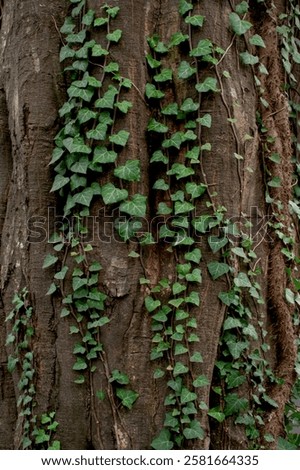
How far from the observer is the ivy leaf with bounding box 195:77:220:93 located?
3.57m

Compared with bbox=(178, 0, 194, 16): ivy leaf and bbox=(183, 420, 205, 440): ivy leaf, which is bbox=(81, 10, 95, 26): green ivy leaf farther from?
bbox=(183, 420, 205, 440): ivy leaf

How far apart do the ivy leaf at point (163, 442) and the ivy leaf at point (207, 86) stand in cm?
184

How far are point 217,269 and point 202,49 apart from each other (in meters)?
1.21

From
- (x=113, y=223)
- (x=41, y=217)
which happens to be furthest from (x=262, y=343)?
(x=41, y=217)

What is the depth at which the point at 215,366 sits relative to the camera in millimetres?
3580

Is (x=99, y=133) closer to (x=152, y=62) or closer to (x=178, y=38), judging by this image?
(x=152, y=62)

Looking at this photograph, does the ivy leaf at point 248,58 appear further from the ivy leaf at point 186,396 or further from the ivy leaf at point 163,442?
the ivy leaf at point 163,442

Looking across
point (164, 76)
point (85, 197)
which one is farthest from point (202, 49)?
point (85, 197)

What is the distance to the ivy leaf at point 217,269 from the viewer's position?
139 inches

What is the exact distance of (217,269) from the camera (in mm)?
3531

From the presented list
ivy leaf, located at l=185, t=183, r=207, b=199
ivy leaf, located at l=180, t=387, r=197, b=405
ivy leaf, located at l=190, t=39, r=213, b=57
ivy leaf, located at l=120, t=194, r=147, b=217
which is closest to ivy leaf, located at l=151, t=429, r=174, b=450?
ivy leaf, located at l=180, t=387, r=197, b=405

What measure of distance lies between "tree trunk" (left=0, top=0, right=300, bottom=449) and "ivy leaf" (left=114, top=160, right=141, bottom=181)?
0.04 feet
